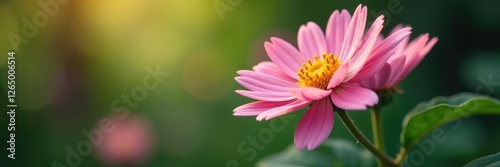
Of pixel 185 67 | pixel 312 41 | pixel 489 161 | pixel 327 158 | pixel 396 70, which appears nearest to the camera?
pixel 489 161

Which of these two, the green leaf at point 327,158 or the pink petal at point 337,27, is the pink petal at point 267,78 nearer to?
the pink petal at point 337,27

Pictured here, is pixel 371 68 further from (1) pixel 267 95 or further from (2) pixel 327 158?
(2) pixel 327 158

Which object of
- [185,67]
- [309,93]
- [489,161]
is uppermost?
[185,67]

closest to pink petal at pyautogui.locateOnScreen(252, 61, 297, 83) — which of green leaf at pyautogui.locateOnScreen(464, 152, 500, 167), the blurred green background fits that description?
green leaf at pyautogui.locateOnScreen(464, 152, 500, 167)

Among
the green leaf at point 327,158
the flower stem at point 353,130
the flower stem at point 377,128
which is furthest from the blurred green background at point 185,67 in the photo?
the flower stem at point 353,130

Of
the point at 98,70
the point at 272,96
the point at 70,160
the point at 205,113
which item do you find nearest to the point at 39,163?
the point at 70,160

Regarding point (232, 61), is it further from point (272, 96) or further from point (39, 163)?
point (272, 96)

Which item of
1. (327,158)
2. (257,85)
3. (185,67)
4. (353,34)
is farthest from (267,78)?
(185,67)
